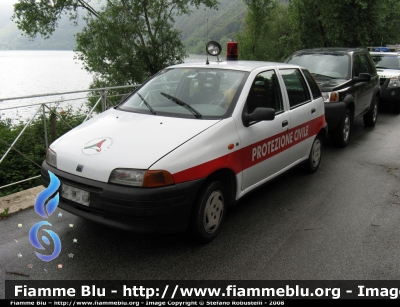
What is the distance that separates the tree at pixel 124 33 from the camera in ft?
42.1

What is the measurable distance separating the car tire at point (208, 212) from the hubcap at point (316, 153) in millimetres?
2529

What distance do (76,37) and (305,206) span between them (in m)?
12.2

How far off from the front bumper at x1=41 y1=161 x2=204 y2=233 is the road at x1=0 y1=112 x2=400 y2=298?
39 cm

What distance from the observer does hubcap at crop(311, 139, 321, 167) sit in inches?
239

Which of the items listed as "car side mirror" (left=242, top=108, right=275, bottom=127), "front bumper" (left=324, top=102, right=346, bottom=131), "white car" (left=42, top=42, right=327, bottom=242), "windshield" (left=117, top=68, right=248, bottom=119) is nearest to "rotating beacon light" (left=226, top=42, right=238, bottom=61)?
"white car" (left=42, top=42, right=327, bottom=242)

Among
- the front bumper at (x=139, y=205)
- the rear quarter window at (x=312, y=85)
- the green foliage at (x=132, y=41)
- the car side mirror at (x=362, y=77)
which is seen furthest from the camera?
the green foliage at (x=132, y=41)

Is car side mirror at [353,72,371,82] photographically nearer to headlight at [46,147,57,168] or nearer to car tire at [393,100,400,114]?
car tire at [393,100,400,114]

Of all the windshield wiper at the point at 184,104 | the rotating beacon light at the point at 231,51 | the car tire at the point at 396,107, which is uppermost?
the rotating beacon light at the point at 231,51

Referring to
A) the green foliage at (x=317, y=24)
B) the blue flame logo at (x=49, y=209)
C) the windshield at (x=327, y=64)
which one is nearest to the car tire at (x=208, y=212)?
the blue flame logo at (x=49, y=209)

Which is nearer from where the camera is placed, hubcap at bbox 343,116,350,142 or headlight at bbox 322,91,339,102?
headlight at bbox 322,91,339,102

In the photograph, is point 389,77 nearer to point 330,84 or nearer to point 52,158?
point 330,84

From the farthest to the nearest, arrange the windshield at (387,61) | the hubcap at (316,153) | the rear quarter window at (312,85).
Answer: the windshield at (387,61) → the hubcap at (316,153) → the rear quarter window at (312,85)

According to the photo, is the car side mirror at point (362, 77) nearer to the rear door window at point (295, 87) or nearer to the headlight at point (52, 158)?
the rear door window at point (295, 87)

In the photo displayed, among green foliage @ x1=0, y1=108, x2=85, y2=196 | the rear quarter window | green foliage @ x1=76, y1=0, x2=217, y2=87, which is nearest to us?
the rear quarter window
